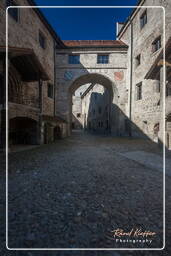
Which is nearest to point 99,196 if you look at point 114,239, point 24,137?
point 114,239

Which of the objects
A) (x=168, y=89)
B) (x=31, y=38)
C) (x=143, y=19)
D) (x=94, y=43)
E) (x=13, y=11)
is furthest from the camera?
(x=94, y=43)

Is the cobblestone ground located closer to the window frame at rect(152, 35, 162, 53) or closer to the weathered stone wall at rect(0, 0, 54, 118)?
the weathered stone wall at rect(0, 0, 54, 118)

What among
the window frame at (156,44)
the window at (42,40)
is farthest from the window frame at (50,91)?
the window frame at (156,44)

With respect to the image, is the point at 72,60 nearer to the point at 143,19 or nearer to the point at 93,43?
the point at 93,43

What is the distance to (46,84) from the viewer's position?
12695 millimetres

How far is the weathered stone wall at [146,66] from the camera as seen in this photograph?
10.5m

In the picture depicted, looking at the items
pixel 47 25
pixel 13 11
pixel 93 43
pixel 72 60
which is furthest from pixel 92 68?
pixel 13 11

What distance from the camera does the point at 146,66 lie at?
39.5 ft

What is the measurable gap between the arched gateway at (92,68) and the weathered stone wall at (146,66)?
109 cm

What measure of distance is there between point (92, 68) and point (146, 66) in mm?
5878

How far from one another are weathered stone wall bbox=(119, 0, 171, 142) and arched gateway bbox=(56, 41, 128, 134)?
1.09 metres

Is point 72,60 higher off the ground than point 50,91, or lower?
higher

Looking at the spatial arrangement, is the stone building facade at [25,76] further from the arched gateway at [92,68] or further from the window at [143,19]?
the window at [143,19]

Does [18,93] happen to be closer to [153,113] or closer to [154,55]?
[153,113]
